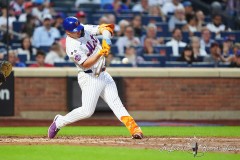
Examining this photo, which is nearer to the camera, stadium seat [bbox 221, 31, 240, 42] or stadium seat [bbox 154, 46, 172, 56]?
stadium seat [bbox 154, 46, 172, 56]

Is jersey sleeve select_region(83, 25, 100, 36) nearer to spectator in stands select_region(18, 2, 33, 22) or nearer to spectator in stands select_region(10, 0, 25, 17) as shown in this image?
spectator in stands select_region(18, 2, 33, 22)

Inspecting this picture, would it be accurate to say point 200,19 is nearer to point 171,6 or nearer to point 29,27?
point 171,6

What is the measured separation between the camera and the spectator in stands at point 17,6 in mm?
19812

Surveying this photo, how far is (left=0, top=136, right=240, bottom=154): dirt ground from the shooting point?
1135 centimetres

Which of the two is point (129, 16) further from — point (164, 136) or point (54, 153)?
point (54, 153)

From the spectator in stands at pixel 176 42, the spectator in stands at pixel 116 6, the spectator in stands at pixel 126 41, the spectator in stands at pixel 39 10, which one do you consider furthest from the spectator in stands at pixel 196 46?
the spectator in stands at pixel 39 10

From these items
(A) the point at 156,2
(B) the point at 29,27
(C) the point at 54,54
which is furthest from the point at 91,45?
(A) the point at 156,2

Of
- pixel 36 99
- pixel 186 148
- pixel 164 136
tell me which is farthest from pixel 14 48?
pixel 186 148

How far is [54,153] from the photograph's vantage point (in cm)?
1055

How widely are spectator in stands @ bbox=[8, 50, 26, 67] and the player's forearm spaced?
223 inches

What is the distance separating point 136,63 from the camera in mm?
18531

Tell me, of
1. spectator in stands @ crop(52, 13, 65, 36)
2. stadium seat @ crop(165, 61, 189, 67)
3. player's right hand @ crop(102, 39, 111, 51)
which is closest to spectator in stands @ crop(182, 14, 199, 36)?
stadium seat @ crop(165, 61, 189, 67)

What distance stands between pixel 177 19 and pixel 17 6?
3.77 metres

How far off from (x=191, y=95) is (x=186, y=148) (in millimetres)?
6638
